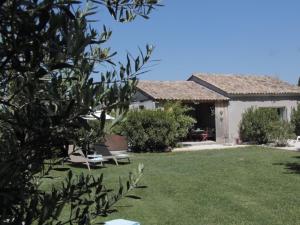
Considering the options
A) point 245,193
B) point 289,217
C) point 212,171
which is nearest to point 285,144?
point 212,171

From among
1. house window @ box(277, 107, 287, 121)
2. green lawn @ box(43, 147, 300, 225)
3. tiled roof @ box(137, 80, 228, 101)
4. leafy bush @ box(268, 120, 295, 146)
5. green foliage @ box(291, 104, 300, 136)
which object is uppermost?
tiled roof @ box(137, 80, 228, 101)

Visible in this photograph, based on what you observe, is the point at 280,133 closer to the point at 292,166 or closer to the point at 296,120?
the point at 296,120

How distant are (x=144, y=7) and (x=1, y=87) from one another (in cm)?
67

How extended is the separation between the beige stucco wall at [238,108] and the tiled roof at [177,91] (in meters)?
0.90

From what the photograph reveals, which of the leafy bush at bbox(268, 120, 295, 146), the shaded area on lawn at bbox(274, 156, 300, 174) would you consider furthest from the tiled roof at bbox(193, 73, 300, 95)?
the shaded area on lawn at bbox(274, 156, 300, 174)

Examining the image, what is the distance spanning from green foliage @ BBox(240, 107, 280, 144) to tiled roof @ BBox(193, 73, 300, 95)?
1988mm

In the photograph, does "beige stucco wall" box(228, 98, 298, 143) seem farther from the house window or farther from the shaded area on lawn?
the shaded area on lawn

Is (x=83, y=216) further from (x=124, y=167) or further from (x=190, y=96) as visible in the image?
(x=190, y=96)

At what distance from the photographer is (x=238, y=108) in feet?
103

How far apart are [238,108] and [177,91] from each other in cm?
399

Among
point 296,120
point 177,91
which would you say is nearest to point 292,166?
point 296,120

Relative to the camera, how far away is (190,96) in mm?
30953

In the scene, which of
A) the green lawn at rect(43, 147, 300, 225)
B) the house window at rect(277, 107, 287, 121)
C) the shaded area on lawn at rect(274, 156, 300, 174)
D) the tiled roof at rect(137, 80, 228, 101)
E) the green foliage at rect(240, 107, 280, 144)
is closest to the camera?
the green lawn at rect(43, 147, 300, 225)

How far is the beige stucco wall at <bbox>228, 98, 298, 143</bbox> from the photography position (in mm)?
30703
